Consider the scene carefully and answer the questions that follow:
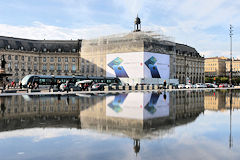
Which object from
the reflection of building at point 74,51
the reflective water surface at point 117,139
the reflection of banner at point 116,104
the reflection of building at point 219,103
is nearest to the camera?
the reflective water surface at point 117,139

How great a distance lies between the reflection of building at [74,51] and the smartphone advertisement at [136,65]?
1.33 metres

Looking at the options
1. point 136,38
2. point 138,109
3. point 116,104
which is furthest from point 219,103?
point 136,38

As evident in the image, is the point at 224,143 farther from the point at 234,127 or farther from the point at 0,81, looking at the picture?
the point at 0,81

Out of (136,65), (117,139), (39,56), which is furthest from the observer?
(39,56)

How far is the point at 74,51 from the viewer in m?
116

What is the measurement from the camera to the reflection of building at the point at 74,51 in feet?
290

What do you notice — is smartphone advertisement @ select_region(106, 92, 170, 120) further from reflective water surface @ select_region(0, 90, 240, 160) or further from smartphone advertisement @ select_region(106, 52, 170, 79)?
smartphone advertisement @ select_region(106, 52, 170, 79)

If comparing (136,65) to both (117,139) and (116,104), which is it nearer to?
(116,104)

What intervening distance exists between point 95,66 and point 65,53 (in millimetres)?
22812

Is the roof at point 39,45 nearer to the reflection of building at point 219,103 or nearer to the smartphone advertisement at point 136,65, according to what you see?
the smartphone advertisement at point 136,65

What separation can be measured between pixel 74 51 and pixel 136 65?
39.2 meters

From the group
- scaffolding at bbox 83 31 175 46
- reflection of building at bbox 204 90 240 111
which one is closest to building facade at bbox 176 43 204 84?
scaffolding at bbox 83 31 175 46

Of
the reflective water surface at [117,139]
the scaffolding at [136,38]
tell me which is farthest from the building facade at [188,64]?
the reflective water surface at [117,139]

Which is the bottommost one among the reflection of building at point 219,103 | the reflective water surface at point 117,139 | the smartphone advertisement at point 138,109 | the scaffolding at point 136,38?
the reflective water surface at point 117,139
